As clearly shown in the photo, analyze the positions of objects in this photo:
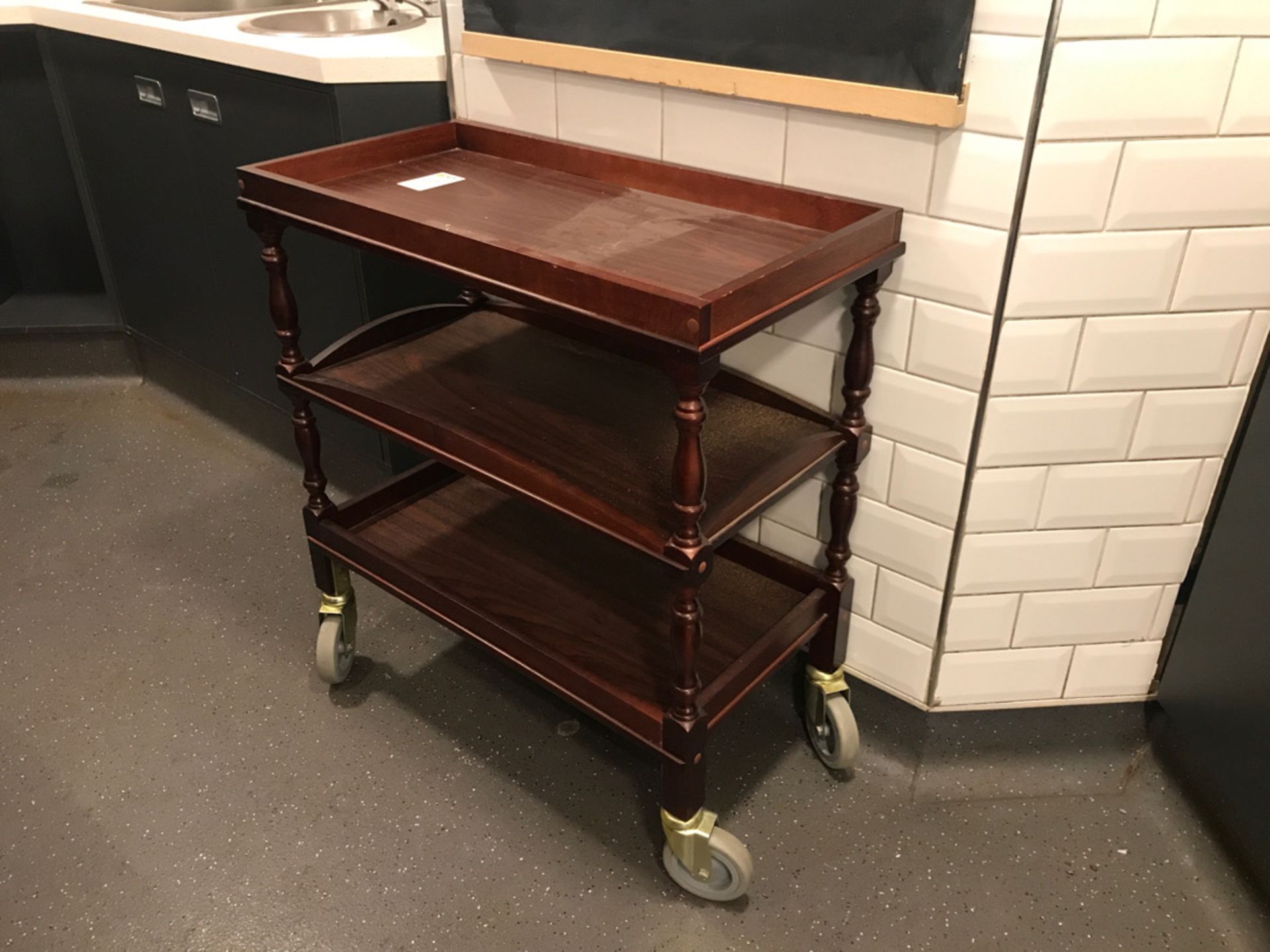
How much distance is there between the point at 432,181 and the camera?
1394 millimetres

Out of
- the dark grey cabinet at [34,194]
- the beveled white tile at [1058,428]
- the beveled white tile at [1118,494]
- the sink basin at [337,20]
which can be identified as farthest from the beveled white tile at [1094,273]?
the dark grey cabinet at [34,194]

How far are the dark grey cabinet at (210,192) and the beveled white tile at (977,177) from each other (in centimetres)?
89

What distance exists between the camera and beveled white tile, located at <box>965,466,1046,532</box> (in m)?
1.31

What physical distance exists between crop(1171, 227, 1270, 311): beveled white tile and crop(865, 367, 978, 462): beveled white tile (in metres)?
0.27

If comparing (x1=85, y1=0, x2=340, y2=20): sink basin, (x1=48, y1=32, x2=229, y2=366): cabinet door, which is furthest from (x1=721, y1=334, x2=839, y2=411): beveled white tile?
(x1=85, y1=0, x2=340, y2=20): sink basin

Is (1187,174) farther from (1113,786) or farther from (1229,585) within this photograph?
(1113,786)

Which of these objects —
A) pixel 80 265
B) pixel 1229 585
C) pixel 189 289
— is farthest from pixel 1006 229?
pixel 80 265

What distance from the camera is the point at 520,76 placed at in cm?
150

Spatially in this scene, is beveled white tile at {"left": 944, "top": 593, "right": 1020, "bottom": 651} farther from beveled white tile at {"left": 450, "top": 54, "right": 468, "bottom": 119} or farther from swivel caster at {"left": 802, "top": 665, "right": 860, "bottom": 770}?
beveled white tile at {"left": 450, "top": 54, "right": 468, "bottom": 119}

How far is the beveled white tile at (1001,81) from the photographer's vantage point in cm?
106

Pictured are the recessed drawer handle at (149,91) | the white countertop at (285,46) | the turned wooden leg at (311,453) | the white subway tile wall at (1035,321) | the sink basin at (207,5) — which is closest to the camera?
the white subway tile wall at (1035,321)

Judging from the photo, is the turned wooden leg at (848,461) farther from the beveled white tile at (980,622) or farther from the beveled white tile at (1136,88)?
the beveled white tile at (1136,88)

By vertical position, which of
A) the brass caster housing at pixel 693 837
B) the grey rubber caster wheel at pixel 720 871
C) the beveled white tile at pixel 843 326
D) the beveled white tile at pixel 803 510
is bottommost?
the grey rubber caster wheel at pixel 720 871

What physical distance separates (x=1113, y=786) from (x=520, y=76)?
4.44 ft
